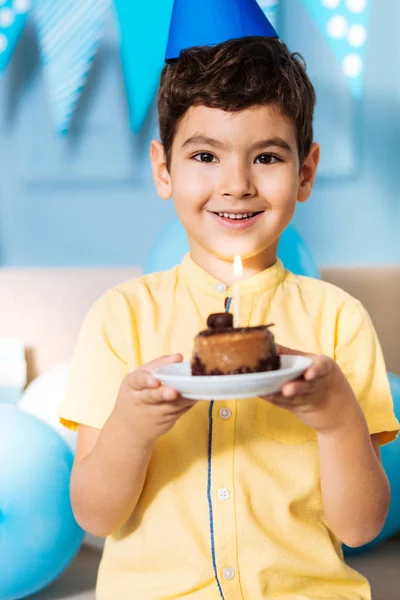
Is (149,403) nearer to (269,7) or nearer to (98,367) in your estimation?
(98,367)

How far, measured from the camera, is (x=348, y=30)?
2387mm

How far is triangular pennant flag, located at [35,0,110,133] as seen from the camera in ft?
7.95

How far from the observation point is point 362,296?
1.95m

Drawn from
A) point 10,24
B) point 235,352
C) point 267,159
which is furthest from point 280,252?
point 10,24

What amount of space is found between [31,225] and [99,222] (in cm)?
21

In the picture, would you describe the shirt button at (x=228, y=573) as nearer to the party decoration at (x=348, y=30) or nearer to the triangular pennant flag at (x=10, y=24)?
the party decoration at (x=348, y=30)

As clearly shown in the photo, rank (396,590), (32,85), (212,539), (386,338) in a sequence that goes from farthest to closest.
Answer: (32,85)
(386,338)
(396,590)
(212,539)

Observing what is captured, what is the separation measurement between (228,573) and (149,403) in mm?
255

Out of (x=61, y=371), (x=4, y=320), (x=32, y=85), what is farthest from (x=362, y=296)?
(x=32, y=85)

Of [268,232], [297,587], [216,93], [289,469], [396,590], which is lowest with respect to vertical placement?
[396,590]

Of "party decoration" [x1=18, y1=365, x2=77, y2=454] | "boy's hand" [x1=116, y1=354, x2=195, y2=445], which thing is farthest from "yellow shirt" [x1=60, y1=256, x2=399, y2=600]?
"party decoration" [x1=18, y1=365, x2=77, y2=454]

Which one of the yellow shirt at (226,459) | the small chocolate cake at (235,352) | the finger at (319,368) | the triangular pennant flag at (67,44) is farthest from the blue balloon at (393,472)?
the triangular pennant flag at (67,44)

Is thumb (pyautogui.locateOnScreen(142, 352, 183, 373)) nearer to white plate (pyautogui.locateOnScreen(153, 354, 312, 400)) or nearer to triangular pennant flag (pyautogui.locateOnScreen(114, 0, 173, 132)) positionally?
white plate (pyautogui.locateOnScreen(153, 354, 312, 400))

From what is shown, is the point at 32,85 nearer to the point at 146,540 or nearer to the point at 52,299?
the point at 52,299
